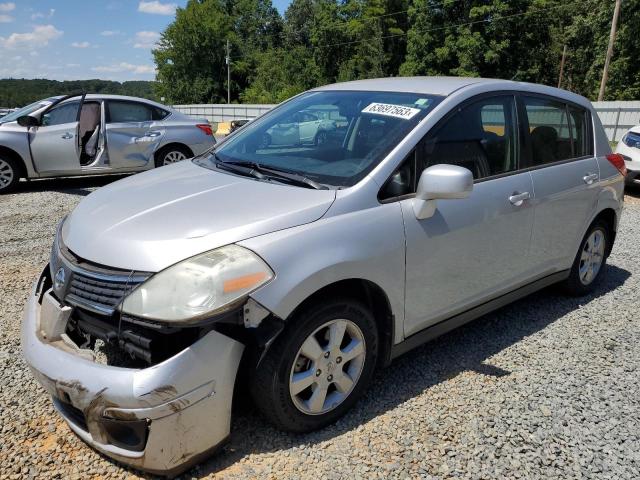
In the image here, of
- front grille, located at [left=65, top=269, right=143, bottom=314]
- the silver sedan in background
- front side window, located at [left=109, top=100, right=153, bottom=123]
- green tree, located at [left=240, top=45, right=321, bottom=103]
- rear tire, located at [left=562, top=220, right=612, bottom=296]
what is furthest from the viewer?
green tree, located at [left=240, top=45, right=321, bottom=103]

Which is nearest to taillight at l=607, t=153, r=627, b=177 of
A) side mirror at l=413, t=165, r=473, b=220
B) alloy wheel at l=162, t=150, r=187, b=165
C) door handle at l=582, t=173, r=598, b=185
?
door handle at l=582, t=173, r=598, b=185

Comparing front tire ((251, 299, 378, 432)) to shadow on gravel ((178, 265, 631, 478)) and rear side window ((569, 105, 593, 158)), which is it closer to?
shadow on gravel ((178, 265, 631, 478))

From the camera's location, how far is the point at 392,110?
10.0 ft

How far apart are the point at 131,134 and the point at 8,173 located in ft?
6.57

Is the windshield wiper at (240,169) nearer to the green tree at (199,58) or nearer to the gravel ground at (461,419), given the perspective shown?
the gravel ground at (461,419)

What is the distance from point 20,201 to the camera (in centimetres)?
786

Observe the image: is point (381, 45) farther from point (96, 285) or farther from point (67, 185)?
point (96, 285)

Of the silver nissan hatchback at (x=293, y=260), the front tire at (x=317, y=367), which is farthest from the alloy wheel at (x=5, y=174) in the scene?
the front tire at (x=317, y=367)

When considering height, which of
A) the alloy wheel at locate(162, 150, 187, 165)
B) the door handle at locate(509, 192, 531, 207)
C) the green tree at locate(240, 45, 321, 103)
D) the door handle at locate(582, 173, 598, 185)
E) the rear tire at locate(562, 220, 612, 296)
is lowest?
the rear tire at locate(562, 220, 612, 296)

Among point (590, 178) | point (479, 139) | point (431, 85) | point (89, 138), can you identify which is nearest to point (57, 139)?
point (89, 138)

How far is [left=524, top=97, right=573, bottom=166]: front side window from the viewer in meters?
3.64

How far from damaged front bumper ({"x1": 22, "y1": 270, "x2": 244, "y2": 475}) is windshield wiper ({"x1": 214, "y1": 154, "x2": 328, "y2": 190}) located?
94cm

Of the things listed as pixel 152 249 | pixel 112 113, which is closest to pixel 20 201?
pixel 112 113

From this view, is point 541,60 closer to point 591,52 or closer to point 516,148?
point 591,52
